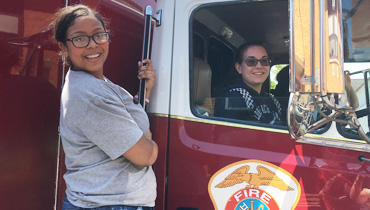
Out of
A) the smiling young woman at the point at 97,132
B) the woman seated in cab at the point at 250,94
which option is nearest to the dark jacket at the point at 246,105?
the woman seated in cab at the point at 250,94

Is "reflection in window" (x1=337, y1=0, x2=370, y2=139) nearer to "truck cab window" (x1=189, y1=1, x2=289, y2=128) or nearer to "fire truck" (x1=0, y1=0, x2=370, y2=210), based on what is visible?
"fire truck" (x1=0, y1=0, x2=370, y2=210)

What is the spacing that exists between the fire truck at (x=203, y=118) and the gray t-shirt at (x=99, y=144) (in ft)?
1.19

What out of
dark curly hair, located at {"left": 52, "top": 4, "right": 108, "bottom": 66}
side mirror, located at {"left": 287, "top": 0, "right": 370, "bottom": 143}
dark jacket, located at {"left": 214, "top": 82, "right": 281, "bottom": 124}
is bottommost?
dark jacket, located at {"left": 214, "top": 82, "right": 281, "bottom": 124}

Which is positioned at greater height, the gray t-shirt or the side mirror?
the side mirror

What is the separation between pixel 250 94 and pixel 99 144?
0.87 meters

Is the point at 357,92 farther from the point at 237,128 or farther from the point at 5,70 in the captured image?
the point at 5,70

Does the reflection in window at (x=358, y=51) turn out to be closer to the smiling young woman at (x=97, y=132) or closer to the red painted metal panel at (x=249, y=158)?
the red painted metal panel at (x=249, y=158)

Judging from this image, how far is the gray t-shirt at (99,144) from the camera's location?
4.90 ft

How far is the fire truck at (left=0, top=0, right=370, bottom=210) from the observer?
173 cm

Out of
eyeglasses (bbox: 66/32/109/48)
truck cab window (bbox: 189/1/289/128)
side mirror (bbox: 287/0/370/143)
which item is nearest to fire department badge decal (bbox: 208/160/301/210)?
truck cab window (bbox: 189/1/289/128)

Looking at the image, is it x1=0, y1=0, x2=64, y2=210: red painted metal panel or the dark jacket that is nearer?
x1=0, y1=0, x2=64, y2=210: red painted metal panel

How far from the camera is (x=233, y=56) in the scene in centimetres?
206

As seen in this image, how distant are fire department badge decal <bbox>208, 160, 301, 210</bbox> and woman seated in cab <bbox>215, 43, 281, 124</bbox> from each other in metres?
0.25

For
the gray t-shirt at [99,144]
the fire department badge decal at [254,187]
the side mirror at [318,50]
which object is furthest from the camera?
the fire department badge decal at [254,187]
